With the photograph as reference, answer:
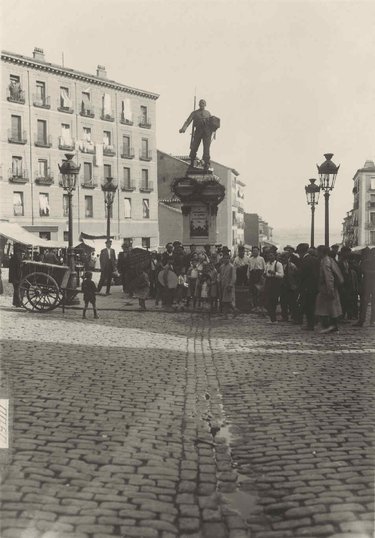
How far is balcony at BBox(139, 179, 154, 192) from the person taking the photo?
58906mm

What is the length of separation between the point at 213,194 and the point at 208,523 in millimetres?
17519

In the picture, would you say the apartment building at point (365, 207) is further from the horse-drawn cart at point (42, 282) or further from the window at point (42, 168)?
the horse-drawn cart at point (42, 282)

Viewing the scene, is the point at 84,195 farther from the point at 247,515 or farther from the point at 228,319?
the point at 247,515

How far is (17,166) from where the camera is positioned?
4769cm

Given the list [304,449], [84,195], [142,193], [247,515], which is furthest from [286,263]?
[142,193]

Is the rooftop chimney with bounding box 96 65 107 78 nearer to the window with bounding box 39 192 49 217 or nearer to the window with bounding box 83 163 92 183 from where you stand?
the window with bounding box 83 163 92 183

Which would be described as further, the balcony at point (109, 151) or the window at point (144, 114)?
the window at point (144, 114)

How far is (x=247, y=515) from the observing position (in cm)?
422

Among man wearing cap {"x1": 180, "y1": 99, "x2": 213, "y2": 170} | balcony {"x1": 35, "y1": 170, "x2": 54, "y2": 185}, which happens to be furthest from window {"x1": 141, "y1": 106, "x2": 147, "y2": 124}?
man wearing cap {"x1": 180, "y1": 99, "x2": 213, "y2": 170}

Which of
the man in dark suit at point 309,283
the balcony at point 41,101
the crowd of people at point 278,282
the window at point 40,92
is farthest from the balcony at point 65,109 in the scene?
the man in dark suit at point 309,283

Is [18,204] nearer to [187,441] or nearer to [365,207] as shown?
[365,207]

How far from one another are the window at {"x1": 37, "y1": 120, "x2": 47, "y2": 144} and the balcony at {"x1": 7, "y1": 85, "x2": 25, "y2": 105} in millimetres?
2314

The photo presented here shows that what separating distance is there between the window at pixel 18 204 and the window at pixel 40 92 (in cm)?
717

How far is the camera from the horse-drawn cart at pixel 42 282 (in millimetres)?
14844
